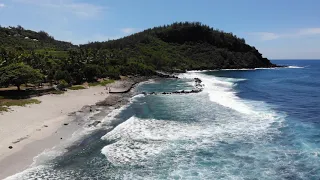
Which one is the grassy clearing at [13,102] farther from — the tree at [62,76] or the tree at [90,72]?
the tree at [90,72]

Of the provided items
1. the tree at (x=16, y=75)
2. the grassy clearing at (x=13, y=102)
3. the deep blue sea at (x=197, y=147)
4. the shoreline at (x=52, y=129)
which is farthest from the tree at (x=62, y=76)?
the deep blue sea at (x=197, y=147)

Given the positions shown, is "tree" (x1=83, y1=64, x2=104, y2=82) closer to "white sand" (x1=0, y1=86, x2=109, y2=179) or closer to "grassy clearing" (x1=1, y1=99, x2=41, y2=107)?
"white sand" (x1=0, y1=86, x2=109, y2=179)

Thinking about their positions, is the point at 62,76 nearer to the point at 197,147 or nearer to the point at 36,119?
the point at 36,119

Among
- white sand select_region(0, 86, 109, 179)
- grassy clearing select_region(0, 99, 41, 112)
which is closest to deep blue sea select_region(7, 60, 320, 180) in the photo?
white sand select_region(0, 86, 109, 179)

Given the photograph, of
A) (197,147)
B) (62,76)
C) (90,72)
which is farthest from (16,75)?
(197,147)

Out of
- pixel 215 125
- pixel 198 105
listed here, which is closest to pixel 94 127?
pixel 215 125

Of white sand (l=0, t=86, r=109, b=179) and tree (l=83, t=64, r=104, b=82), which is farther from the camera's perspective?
tree (l=83, t=64, r=104, b=82)

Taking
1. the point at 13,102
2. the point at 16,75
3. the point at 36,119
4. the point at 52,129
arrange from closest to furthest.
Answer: the point at 52,129, the point at 36,119, the point at 13,102, the point at 16,75
